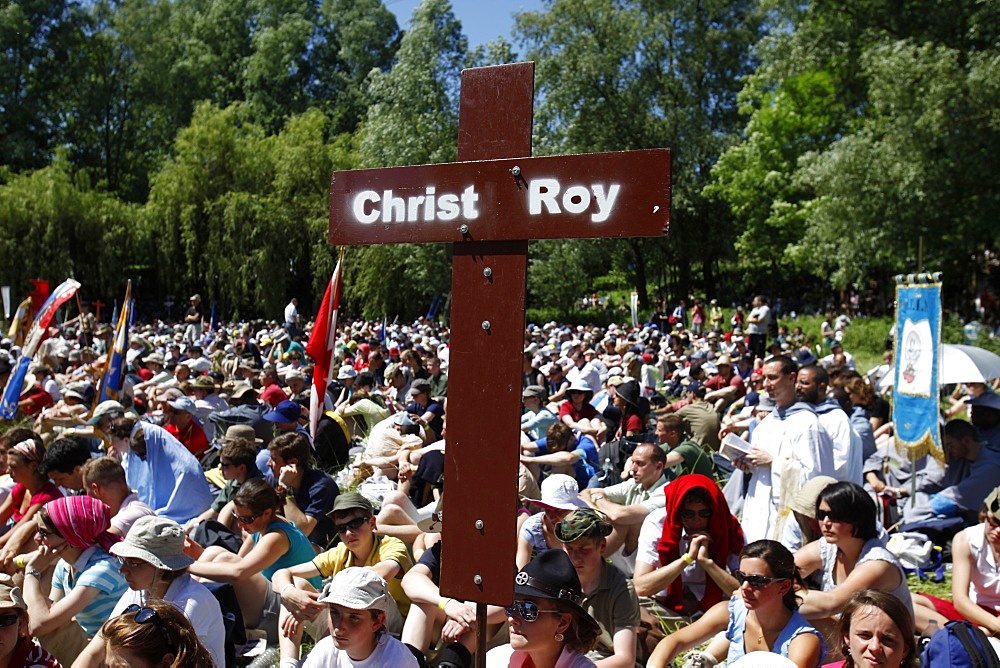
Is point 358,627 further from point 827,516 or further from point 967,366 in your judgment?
point 967,366

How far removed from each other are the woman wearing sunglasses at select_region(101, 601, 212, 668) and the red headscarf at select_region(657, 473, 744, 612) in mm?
2451

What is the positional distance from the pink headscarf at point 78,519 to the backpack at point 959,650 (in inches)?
140

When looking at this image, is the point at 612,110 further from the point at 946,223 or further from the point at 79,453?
the point at 79,453

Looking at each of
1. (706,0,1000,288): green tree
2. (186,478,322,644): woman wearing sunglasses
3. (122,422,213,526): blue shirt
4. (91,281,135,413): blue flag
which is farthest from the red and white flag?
(706,0,1000,288): green tree

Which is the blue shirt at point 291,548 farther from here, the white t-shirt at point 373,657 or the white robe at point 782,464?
the white robe at point 782,464

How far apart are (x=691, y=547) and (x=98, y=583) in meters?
2.75

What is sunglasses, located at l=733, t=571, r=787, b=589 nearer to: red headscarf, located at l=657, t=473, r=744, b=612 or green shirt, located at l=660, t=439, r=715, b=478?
red headscarf, located at l=657, t=473, r=744, b=612

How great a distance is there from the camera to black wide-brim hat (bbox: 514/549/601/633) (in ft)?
10.7

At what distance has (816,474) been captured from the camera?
17.5 ft

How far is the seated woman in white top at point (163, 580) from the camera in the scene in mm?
4020

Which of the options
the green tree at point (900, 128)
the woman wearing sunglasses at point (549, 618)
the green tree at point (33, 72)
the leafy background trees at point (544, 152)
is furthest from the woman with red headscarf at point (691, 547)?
the green tree at point (33, 72)

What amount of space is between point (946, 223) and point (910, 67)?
3598 mm

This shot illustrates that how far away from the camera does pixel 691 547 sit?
15.2ft

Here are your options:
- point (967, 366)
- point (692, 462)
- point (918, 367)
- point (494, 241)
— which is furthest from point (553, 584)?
point (967, 366)
